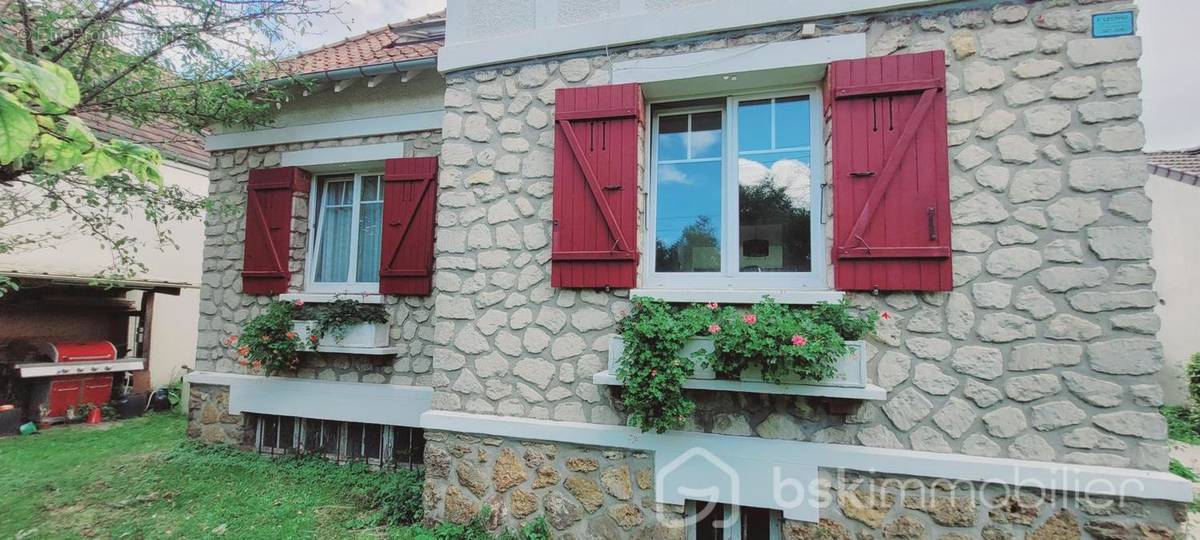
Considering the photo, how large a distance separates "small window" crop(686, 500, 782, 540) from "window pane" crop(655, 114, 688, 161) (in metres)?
2.20

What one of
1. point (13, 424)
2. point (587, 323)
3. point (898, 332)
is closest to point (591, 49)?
point (587, 323)

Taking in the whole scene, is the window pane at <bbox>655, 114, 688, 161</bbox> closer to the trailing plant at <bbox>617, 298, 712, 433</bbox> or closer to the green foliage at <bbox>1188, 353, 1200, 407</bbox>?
the trailing plant at <bbox>617, 298, 712, 433</bbox>

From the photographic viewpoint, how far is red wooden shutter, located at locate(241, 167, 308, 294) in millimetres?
4926

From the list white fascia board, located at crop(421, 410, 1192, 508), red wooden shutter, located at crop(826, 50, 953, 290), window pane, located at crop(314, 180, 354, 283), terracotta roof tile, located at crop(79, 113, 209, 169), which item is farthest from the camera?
window pane, located at crop(314, 180, 354, 283)

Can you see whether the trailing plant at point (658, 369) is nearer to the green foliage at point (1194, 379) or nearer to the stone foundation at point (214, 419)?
the stone foundation at point (214, 419)

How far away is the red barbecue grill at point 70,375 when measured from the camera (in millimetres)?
6594

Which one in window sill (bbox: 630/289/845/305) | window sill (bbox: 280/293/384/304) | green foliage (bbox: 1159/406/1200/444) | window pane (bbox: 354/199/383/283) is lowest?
green foliage (bbox: 1159/406/1200/444)

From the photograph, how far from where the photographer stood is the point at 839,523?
109 inches

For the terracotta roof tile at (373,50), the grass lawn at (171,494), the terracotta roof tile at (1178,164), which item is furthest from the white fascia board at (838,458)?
the terracotta roof tile at (1178,164)

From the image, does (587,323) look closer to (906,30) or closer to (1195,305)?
(906,30)

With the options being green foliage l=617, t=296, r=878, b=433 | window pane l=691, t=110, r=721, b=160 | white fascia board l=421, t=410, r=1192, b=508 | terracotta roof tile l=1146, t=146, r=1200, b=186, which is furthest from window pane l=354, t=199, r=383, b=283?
terracotta roof tile l=1146, t=146, r=1200, b=186

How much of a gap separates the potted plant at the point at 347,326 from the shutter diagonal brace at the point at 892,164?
149 inches

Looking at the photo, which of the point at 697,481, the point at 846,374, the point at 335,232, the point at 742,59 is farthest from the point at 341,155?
the point at 846,374

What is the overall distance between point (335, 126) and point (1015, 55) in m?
5.33
